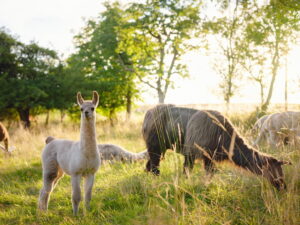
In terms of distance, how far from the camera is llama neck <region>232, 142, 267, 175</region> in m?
3.82

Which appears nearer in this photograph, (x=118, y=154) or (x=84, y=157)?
(x=84, y=157)

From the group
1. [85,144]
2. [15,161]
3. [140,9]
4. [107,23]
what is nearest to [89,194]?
[85,144]

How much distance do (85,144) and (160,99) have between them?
15.1 metres

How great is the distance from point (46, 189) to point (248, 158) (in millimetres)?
3310

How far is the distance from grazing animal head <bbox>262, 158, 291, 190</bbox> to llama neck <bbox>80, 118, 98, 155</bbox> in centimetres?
241

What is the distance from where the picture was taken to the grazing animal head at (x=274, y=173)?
3.45 metres

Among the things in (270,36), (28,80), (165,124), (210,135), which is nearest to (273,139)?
(210,135)

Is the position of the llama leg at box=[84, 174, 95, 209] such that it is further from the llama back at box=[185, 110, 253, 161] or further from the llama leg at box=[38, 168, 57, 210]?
the llama back at box=[185, 110, 253, 161]

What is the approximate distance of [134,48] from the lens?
745 inches

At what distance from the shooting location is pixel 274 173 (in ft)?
11.6

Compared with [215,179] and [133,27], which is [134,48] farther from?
[215,179]

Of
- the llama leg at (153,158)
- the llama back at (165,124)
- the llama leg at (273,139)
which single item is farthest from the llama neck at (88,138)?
the llama leg at (273,139)

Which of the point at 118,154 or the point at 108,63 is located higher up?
the point at 108,63

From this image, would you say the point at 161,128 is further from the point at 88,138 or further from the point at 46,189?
the point at 46,189
